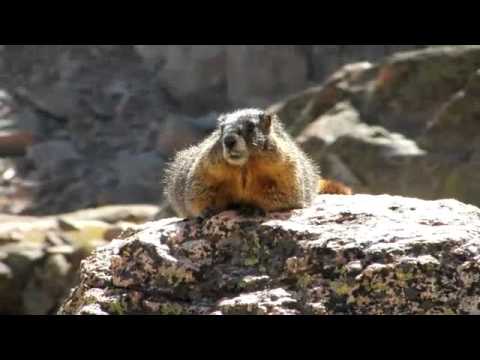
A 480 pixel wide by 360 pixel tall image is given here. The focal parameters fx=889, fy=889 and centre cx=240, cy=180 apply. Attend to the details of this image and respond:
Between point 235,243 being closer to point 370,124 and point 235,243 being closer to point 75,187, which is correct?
point 370,124

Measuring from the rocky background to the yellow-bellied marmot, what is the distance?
17.2 ft

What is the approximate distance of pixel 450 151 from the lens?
1084cm

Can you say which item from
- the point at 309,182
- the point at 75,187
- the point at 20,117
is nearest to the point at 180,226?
the point at 309,182

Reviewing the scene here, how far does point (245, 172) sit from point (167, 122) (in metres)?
12.1

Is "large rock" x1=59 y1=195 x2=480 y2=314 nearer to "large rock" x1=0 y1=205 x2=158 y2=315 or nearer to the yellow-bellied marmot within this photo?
the yellow-bellied marmot

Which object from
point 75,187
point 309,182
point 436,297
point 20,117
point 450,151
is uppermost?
point 20,117

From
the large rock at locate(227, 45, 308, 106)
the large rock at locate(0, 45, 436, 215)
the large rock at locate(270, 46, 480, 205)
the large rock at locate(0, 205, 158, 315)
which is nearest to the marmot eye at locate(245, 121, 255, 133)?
the large rock at locate(270, 46, 480, 205)

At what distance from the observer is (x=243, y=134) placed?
17.3 feet

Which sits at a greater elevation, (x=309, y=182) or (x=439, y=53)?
(x=439, y=53)

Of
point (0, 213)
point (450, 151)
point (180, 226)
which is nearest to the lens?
point (180, 226)

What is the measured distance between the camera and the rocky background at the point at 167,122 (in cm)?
1112

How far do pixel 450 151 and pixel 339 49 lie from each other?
24.4ft

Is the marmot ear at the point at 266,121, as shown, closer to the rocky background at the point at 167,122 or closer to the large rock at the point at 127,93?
the rocky background at the point at 167,122

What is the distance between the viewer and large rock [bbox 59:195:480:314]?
4.15 m
